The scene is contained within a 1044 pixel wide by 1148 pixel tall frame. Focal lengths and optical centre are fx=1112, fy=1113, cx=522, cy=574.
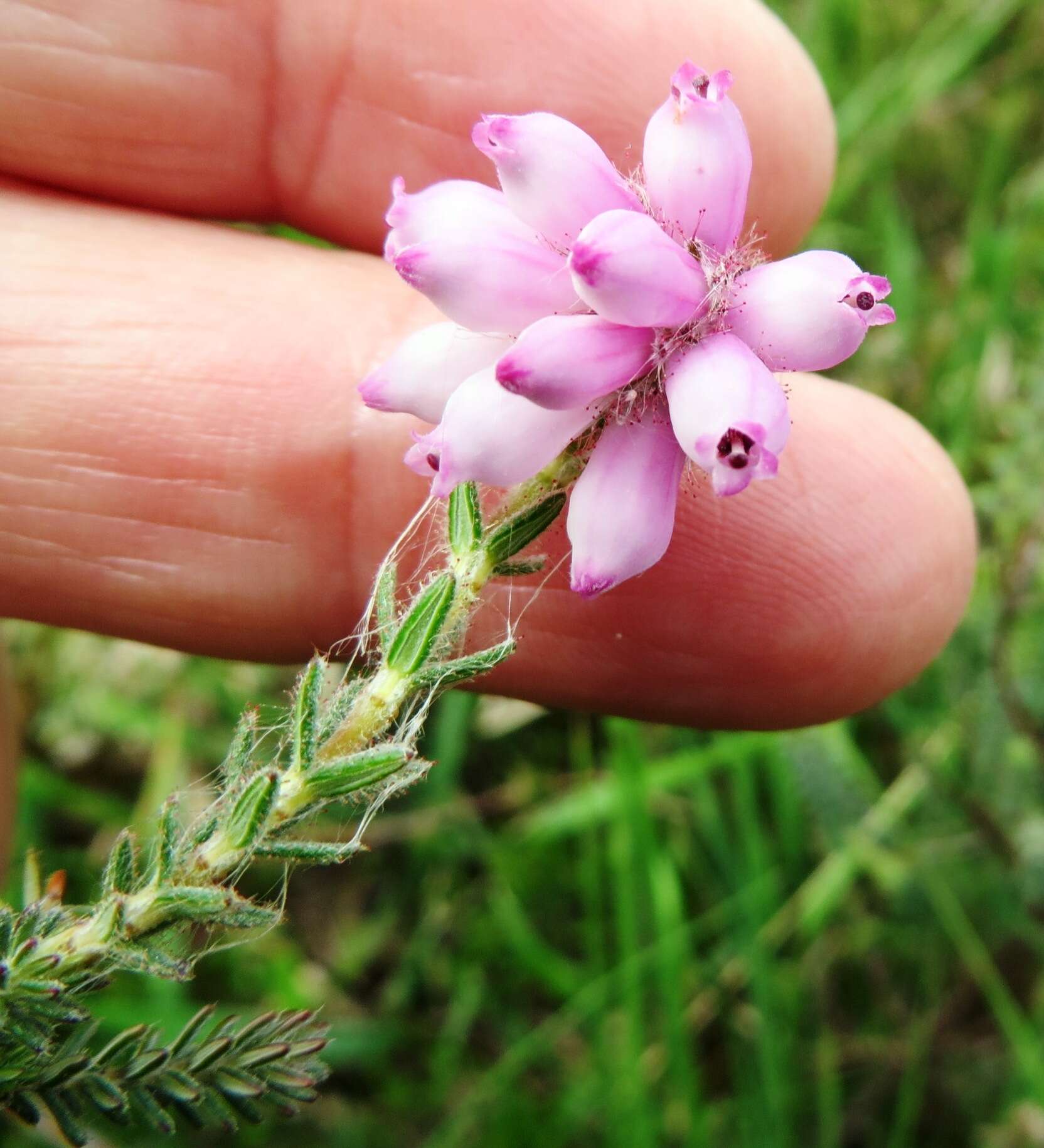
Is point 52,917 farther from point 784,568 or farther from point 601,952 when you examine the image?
point 601,952

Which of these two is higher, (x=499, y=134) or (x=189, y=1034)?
(x=499, y=134)

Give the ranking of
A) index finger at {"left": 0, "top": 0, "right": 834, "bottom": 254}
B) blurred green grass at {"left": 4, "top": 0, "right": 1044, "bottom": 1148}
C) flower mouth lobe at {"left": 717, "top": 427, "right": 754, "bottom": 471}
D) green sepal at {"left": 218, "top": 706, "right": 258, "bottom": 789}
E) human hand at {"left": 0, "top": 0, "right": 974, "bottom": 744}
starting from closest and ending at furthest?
flower mouth lobe at {"left": 717, "top": 427, "right": 754, "bottom": 471} < green sepal at {"left": 218, "top": 706, "right": 258, "bottom": 789} < human hand at {"left": 0, "top": 0, "right": 974, "bottom": 744} < index finger at {"left": 0, "top": 0, "right": 834, "bottom": 254} < blurred green grass at {"left": 4, "top": 0, "right": 1044, "bottom": 1148}

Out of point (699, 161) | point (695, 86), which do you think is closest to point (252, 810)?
point (699, 161)

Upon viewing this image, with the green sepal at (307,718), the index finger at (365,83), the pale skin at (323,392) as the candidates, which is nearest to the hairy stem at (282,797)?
the green sepal at (307,718)

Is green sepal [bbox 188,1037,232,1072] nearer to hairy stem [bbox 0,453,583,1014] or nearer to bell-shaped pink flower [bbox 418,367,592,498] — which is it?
hairy stem [bbox 0,453,583,1014]

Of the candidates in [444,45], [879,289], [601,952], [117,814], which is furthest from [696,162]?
[117,814]

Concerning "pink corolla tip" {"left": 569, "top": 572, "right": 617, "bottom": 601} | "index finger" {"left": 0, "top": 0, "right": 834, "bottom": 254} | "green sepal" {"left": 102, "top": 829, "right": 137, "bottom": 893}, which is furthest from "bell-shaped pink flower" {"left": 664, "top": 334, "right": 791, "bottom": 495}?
"index finger" {"left": 0, "top": 0, "right": 834, "bottom": 254}

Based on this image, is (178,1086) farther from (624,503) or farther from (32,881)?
(624,503)
